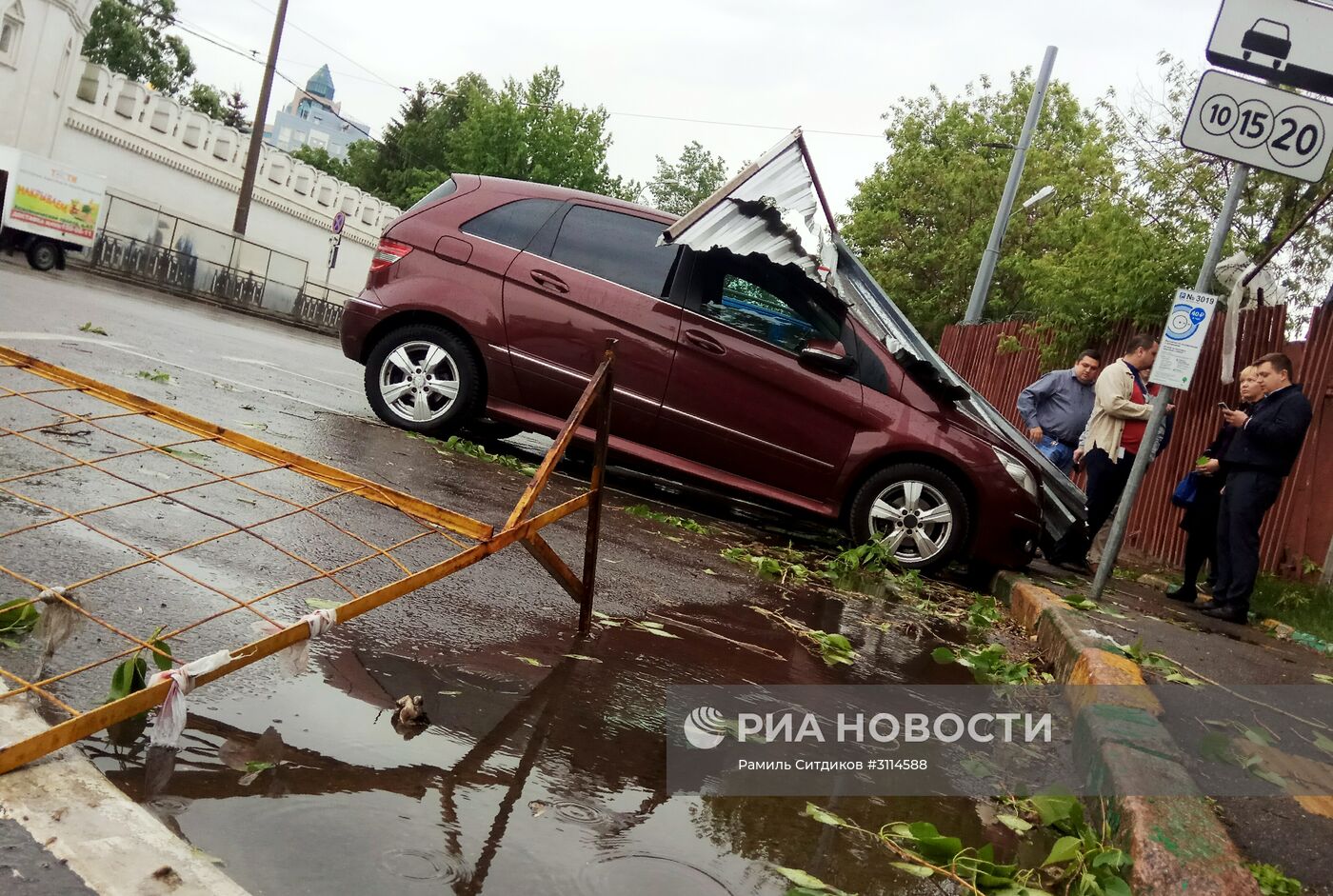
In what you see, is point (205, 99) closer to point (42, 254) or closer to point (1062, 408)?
point (42, 254)

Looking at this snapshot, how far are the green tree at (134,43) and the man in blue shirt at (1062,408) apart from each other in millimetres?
67816

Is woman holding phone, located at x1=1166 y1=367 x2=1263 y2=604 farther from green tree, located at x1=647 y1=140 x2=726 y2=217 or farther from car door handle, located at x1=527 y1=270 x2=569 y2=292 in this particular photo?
green tree, located at x1=647 y1=140 x2=726 y2=217

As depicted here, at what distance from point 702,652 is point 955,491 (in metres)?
3.55

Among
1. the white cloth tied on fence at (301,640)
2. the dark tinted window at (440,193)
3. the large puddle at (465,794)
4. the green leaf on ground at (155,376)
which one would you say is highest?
the dark tinted window at (440,193)

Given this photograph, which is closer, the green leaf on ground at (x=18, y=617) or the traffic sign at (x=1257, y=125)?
the green leaf on ground at (x=18, y=617)

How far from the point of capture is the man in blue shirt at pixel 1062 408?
9.45 m

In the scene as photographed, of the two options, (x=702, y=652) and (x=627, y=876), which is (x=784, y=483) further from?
(x=627, y=876)

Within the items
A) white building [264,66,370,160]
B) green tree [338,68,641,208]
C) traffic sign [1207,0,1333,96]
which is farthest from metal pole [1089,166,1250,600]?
white building [264,66,370,160]

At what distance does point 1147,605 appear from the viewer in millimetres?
7449

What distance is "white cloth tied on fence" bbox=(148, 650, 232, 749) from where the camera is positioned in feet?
7.41

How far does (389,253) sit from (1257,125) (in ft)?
17.2

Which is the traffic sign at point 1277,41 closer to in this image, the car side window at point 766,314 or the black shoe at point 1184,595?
the car side window at point 766,314

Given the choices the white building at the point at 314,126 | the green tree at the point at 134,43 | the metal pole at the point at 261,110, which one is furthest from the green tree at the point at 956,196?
the white building at the point at 314,126

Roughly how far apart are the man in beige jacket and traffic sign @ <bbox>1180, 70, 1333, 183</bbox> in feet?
9.06
